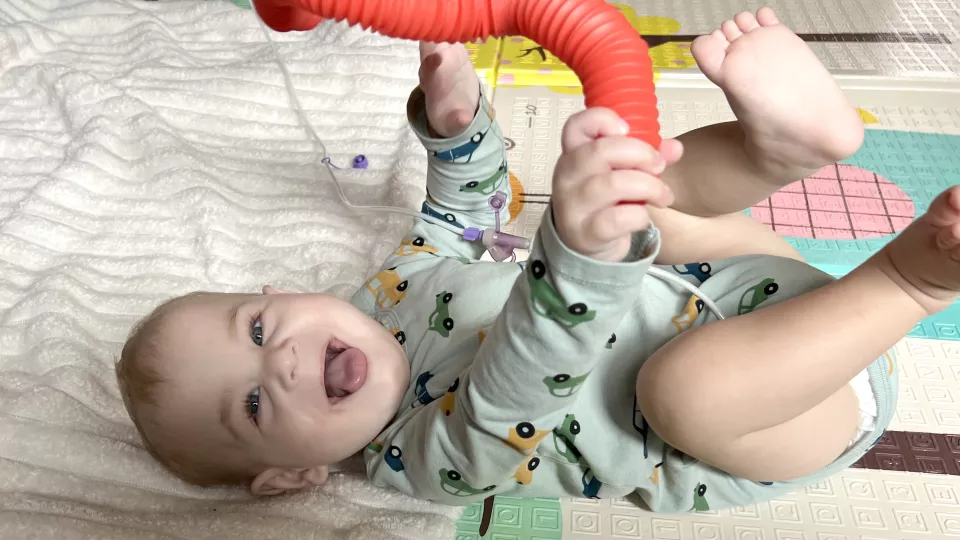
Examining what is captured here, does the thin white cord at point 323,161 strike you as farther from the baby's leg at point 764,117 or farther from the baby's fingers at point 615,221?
the baby's fingers at point 615,221

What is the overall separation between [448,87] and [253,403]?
38 centimetres

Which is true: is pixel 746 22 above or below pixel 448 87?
above

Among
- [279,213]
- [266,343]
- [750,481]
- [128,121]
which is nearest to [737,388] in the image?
[750,481]

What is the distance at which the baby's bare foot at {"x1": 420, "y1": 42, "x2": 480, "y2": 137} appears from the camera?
2.56 feet

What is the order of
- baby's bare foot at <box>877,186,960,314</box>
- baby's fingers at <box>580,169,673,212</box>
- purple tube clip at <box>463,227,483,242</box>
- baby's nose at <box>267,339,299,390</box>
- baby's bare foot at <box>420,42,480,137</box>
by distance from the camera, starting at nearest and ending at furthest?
1. baby's fingers at <box>580,169,673,212</box>
2. baby's bare foot at <box>877,186,960,314</box>
3. baby's nose at <box>267,339,299,390</box>
4. baby's bare foot at <box>420,42,480,137</box>
5. purple tube clip at <box>463,227,483,242</box>

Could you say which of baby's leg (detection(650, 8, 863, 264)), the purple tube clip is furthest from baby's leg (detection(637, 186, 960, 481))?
the purple tube clip

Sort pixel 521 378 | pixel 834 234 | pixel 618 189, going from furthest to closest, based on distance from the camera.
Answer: pixel 834 234, pixel 521 378, pixel 618 189

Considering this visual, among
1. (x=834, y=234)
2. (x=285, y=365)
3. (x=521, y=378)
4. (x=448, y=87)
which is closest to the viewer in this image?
(x=521, y=378)

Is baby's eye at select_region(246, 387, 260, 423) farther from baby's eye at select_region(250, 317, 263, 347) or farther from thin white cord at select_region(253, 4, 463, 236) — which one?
thin white cord at select_region(253, 4, 463, 236)

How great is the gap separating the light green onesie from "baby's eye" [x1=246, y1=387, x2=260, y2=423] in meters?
0.12

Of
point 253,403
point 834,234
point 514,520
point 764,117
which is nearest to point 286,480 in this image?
point 253,403

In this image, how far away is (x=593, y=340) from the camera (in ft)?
1.53

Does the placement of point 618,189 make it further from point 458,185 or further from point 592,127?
point 458,185

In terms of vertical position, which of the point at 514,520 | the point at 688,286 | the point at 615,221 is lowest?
the point at 514,520
